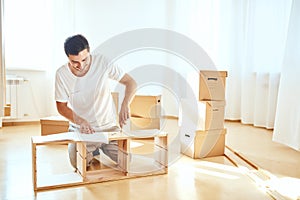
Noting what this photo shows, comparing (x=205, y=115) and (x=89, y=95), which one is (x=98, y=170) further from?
(x=205, y=115)

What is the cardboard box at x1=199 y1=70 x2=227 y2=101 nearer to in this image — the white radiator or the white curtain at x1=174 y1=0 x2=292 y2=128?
the white curtain at x1=174 y1=0 x2=292 y2=128

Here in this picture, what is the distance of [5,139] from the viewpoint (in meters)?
2.87

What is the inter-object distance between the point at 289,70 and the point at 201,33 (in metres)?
1.58

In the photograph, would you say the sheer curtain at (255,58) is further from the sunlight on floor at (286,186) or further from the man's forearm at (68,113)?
the man's forearm at (68,113)

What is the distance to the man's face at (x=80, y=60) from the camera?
1848mm

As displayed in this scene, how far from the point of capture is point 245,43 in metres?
3.69

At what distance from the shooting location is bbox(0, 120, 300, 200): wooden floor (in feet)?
5.44

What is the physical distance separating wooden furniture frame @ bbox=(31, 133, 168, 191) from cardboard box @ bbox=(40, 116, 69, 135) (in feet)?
2.66

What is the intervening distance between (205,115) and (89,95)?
3.17 feet

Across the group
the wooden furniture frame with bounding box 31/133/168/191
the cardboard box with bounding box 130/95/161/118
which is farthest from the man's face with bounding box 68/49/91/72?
the cardboard box with bounding box 130/95/161/118

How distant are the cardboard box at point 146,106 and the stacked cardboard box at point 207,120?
0.43m

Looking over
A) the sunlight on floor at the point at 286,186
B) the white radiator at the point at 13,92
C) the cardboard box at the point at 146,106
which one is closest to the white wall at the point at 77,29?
the white radiator at the point at 13,92

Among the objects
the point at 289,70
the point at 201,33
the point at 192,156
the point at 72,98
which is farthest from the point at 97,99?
the point at 201,33

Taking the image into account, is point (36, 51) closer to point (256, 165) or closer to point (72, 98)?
point (72, 98)
